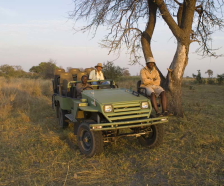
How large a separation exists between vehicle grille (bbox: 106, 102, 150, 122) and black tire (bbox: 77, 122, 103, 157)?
0.45 m

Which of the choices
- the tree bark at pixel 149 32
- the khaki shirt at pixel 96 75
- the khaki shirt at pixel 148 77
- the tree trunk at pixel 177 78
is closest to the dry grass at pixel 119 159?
the tree trunk at pixel 177 78

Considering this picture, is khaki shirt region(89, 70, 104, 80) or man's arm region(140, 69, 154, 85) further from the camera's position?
khaki shirt region(89, 70, 104, 80)

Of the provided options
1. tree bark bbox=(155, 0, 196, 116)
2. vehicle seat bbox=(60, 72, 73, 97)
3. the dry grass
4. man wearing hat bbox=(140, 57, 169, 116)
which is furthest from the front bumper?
tree bark bbox=(155, 0, 196, 116)

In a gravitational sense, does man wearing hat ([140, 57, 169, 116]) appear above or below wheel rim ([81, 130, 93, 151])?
above

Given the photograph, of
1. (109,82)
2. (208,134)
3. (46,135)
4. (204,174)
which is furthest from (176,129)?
(46,135)

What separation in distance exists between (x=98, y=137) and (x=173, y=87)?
13.3ft

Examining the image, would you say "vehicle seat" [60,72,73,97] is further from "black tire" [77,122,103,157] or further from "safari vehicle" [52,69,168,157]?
"black tire" [77,122,103,157]

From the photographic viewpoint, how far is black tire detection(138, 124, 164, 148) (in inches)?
229

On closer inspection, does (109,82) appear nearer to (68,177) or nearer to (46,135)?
(46,135)

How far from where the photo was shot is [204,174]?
171 inches

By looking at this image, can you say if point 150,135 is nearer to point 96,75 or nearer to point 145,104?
point 145,104

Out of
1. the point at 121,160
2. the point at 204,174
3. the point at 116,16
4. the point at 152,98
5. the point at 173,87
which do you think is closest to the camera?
the point at 204,174

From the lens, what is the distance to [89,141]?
18.5ft

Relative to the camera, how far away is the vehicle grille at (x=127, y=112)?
5344 millimetres
